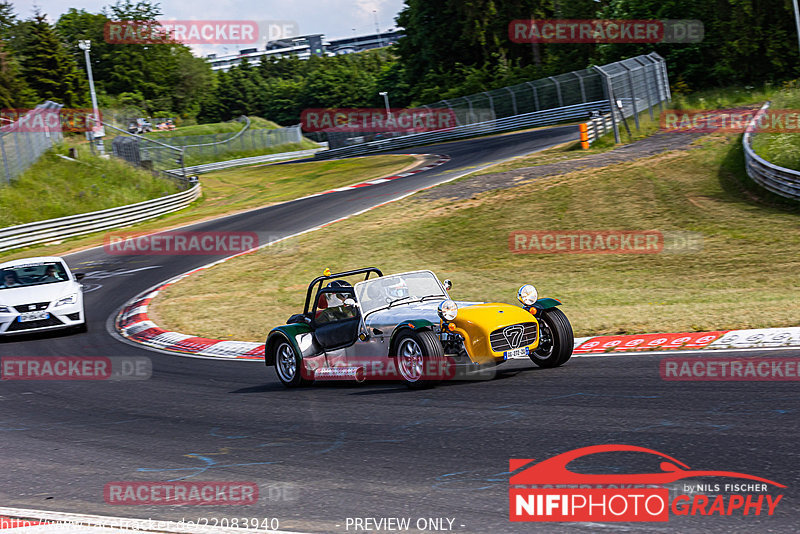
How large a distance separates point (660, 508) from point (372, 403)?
4010 mm

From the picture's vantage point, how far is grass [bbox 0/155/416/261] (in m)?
29.8

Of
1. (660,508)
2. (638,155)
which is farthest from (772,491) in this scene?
(638,155)

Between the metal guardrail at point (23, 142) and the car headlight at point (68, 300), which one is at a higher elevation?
the metal guardrail at point (23, 142)

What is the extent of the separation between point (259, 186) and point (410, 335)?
3638 cm

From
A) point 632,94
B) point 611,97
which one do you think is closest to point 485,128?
point 632,94

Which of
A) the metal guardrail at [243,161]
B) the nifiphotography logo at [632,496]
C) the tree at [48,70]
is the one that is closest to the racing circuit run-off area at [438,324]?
the nifiphotography logo at [632,496]

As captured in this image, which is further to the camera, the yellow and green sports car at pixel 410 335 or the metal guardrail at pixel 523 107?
the metal guardrail at pixel 523 107

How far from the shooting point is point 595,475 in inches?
201

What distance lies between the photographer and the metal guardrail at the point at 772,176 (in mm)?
19922

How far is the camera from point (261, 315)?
626 inches

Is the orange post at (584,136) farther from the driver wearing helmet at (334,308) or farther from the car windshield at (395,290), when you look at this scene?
the driver wearing helmet at (334,308)

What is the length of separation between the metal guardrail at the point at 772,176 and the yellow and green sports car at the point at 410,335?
13.9 m

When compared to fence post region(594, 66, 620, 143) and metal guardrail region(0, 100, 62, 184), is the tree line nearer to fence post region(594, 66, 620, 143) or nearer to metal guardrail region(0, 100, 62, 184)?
fence post region(594, 66, 620, 143)

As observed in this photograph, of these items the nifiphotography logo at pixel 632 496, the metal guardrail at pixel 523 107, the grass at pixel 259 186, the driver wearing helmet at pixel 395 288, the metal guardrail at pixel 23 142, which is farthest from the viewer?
the metal guardrail at pixel 523 107
